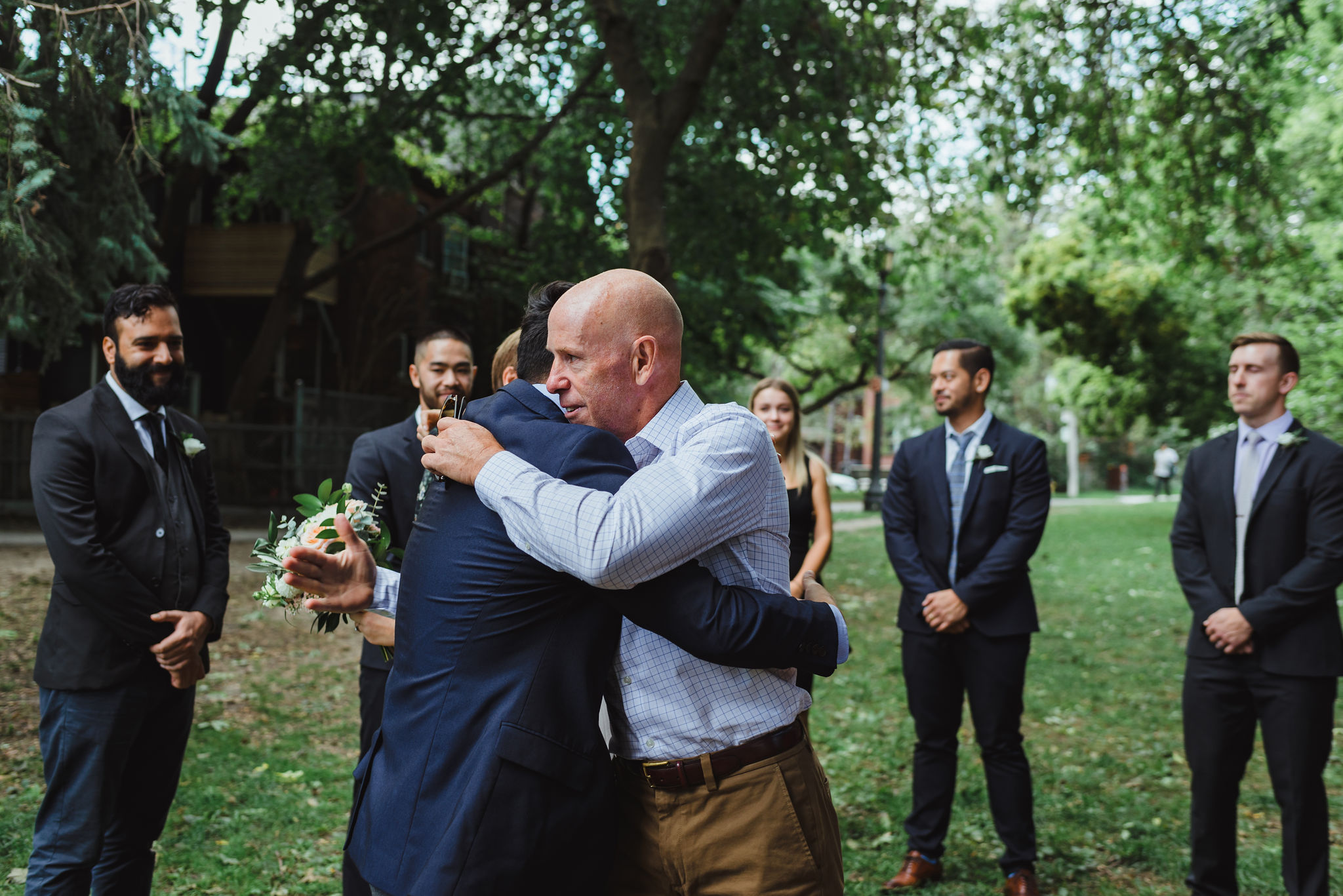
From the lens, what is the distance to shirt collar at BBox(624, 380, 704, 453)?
2.35m

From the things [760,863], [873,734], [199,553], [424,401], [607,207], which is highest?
[607,207]

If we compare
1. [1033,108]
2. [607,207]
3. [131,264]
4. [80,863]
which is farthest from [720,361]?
[80,863]

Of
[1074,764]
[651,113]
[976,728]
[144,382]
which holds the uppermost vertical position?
[651,113]

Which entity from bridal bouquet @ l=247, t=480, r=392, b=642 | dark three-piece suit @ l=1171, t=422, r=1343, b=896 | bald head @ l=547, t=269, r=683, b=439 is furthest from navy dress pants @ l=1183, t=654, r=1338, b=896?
bridal bouquet @ l=247, t=480, r=392, b=642

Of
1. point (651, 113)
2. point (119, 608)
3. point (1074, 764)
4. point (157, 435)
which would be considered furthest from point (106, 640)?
point (651, 113)

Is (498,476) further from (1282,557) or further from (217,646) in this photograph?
(217,646)

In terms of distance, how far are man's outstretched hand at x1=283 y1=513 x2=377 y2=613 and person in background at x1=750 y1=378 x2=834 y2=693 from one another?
11.5 feet

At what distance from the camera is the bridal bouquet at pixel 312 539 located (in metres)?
2.81

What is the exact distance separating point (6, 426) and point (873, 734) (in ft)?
53.2

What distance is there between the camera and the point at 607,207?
60.4 ft

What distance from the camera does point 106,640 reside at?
3.75 metres

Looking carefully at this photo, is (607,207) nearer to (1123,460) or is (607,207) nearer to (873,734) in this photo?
(873,734)

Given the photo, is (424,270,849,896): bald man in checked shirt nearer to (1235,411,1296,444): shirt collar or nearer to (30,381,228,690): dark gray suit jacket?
(30,381,228,690): dark gray suit jacket

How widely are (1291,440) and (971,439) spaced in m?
1.42
